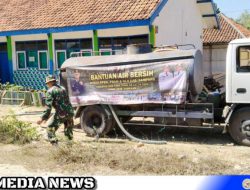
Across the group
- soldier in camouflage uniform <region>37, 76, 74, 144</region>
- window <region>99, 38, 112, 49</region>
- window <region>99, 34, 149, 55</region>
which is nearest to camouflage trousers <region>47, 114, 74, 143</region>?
soldier in camouflage uniform <region>37, 76, 74, 144</region>

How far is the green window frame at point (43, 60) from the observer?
1990 cm

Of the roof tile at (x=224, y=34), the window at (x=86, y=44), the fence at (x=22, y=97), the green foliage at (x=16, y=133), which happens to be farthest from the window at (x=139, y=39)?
the roof tile at (x=224, y=34)

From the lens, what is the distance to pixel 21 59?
20.8 metres

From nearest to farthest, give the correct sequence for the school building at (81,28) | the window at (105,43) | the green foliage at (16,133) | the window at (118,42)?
the green foliage at (16,133) < the school building at (81,28) < the window at (118,42) < the window at (105,43)

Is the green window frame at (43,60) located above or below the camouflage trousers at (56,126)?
above

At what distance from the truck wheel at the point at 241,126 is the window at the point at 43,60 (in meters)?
12.5

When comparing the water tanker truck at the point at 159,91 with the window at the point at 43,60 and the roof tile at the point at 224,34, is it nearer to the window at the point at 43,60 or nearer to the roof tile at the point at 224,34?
the window at the point at 43,60

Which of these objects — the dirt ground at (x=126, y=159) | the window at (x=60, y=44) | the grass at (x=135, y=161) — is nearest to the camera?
the grass at (x=135, y=161)

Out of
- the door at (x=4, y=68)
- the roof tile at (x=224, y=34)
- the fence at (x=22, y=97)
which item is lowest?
the fence at (x=22, y=97)

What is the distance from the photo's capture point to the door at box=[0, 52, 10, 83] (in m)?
21.4

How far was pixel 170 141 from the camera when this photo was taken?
10148 mm

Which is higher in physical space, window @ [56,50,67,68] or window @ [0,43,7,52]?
window @ [0,43,7,52]

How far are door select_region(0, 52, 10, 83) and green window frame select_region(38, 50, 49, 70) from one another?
2236 millimetres

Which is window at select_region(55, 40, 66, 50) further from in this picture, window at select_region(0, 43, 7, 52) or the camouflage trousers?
the camouflage trousers
